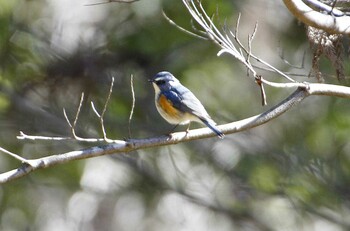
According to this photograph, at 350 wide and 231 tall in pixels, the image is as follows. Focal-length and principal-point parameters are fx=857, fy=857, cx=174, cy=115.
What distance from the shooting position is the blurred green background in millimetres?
5707

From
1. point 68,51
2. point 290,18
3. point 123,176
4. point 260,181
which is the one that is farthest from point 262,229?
point 68,51

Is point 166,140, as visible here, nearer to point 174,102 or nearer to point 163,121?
point 174,102

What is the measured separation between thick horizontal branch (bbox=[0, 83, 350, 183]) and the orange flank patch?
2.51 ft

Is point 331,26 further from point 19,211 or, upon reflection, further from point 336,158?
point 19,211

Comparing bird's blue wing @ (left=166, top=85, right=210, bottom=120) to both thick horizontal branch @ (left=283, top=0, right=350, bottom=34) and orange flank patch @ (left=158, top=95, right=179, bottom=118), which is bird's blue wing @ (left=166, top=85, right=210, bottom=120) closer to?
orange flank patch @ (left=158, top=95, right=179, bottom=118)

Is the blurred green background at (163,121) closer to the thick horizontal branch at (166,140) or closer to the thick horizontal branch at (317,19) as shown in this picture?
the thick horizontal branch at (166,140)

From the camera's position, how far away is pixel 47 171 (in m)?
6.30

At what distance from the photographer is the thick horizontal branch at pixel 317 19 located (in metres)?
3.29

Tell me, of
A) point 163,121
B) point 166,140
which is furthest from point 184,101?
point 163,121

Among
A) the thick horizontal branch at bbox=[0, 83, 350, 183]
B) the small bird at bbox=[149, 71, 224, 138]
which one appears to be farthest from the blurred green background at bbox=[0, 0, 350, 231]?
the thick horizontal branch at bbox=[0, 83, 350, 183]

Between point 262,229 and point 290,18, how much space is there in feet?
5.16

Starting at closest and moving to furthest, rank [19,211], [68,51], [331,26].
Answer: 1. [331,26]
2. [68,51]
3. [19,211]

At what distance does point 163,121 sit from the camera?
590 centimetres

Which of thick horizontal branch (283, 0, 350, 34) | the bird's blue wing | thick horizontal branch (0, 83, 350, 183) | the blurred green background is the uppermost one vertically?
thick horizontal branch (283, 0, 350, 34)
